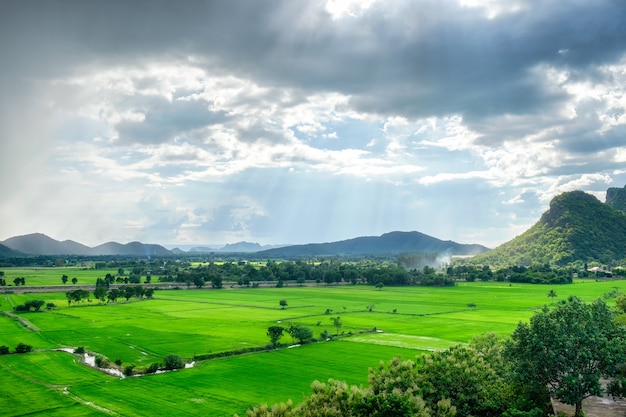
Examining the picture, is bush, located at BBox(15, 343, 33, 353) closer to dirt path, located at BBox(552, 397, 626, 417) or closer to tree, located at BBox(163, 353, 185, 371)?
tree, located at BBox(163, 353, 185, 371)

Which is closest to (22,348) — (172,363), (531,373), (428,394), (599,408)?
(172,363)

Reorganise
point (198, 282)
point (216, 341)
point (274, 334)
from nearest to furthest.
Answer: point (274, 334), point (216, 341), point (198, 282)

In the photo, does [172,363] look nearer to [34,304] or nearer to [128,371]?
[128,371]

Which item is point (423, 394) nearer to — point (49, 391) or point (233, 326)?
point (49, 391)

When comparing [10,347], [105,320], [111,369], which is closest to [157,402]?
[111,369]

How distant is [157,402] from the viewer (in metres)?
42.9

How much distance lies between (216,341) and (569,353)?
1911 inches

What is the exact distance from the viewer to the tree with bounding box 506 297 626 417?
32.2 metres

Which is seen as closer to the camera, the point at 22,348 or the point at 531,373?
the point at 531,373

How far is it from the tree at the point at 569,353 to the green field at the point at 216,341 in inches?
738

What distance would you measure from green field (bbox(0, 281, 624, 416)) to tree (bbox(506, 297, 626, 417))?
18.7 meters

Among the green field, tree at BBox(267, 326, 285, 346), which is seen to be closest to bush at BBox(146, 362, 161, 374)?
the green field

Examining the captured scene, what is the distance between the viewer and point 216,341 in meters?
69.9

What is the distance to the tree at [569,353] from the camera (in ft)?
106
